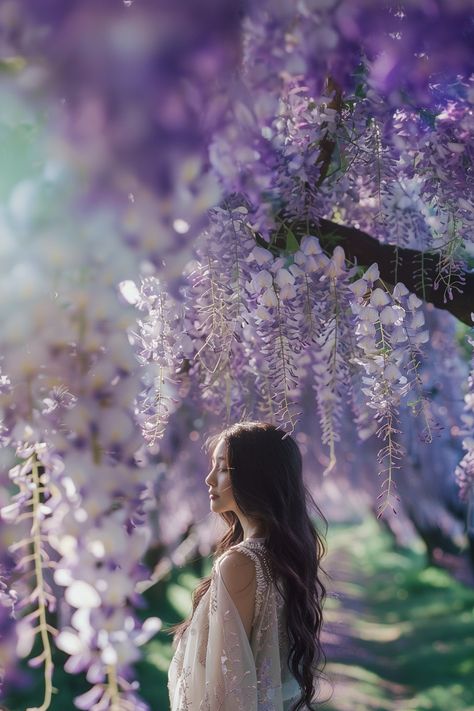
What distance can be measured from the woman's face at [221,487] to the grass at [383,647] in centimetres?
53

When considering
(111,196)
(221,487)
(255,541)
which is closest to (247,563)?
(255,541)

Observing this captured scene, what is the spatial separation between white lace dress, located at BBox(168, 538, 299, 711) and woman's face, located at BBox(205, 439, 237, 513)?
119mm

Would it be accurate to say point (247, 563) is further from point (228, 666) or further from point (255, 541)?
point (228, 666)

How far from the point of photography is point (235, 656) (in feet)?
7.06

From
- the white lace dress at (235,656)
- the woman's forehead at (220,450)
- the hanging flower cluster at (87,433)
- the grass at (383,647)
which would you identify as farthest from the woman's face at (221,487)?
the hanging flower cluster at (87,433)

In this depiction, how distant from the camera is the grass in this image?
6133mm

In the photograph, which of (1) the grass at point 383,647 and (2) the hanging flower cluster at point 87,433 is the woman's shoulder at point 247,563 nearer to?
(1) the grass at point 383,647

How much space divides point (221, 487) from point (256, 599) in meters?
0.31

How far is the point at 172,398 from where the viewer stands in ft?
6.94

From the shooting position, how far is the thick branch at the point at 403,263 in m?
2.09

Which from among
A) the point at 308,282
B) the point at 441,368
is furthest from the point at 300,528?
the point at 441,368

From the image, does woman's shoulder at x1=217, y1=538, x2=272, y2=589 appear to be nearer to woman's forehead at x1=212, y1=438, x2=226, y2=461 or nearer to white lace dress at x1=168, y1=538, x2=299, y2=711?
white lace dress at x1=168, y1=538, x2=299, y2=711

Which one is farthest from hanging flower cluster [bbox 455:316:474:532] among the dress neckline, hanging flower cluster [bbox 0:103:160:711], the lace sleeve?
hanging flower cluster [bbox 0:103:160:711]

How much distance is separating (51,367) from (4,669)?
1.44 ft
